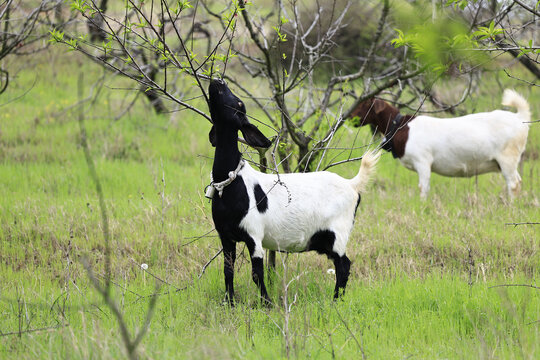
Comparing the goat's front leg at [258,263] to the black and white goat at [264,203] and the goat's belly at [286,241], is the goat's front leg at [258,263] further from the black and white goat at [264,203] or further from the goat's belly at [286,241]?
the goat's belly at [286,241]

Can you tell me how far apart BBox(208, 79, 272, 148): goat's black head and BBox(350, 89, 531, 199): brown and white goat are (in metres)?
3.62

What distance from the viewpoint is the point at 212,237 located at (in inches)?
247

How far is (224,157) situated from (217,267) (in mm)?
1275

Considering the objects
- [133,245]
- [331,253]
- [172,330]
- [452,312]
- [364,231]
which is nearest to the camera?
[172,330]

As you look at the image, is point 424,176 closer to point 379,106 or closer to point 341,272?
point 379,106

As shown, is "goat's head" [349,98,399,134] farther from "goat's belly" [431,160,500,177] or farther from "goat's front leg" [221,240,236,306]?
"goat's front leg" [221,240,236,306]

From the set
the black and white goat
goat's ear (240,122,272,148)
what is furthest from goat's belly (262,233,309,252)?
goat's ear (240,122,272,148)

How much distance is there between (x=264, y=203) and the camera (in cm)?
445

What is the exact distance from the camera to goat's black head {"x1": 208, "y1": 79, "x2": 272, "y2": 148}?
13.8ft

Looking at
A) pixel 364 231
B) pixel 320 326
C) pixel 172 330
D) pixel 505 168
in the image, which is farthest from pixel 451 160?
pixel 172 330

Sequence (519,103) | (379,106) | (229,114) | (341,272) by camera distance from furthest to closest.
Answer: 1. (379,106)
2. (519,103)
3. (341,272)
4. (229,114)

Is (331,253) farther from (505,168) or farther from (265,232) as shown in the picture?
(505,168)

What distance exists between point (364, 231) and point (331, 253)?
1.97 metres

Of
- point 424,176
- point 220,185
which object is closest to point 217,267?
point 220,185
